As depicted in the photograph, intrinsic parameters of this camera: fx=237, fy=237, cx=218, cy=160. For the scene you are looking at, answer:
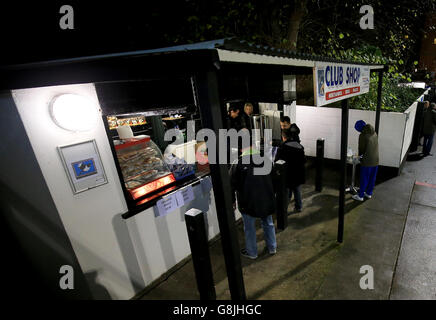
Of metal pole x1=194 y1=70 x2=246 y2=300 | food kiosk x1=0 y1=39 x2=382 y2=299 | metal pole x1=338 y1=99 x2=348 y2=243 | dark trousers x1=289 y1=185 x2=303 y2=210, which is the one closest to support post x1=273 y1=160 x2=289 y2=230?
dark trousers x1=289 y1=185 x2=303 y2=210

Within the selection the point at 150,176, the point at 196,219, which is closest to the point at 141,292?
the point at 150,176

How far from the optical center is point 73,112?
298cm

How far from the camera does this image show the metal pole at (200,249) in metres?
2.62

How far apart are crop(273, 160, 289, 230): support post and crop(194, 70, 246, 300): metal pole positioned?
2.91 m

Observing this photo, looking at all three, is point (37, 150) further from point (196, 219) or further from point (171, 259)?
point (171, 259)

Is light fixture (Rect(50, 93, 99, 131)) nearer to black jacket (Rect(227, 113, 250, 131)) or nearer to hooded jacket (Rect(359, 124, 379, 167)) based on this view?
black jacket (Rect(227, 113, 250, 131))

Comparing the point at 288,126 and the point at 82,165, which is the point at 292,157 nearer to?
the point at 288,126

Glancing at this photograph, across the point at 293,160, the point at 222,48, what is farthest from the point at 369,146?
the point at 222,48

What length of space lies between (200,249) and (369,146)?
4.74 m

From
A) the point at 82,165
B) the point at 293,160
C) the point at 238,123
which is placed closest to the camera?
the point at 82,165

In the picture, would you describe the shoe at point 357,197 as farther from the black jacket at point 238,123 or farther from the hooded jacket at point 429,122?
the hooded jacket at point 429,122

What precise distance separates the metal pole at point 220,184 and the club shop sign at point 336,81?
1.74 m

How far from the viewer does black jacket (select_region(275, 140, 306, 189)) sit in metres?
5.18

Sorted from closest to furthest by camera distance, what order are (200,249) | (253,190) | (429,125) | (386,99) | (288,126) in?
(200,249) < (253,190) < (288,126) < (429,125) < (386,99)
